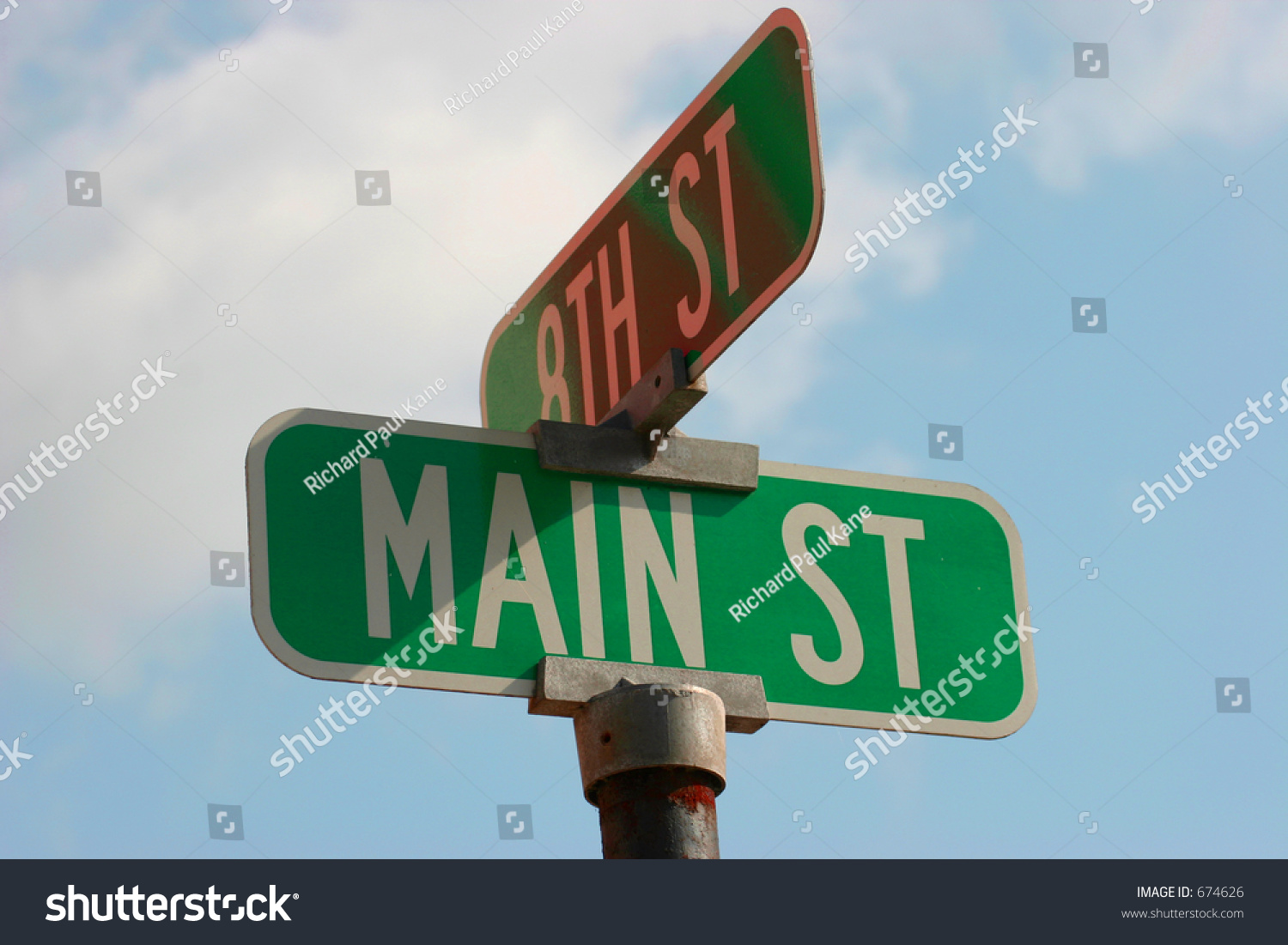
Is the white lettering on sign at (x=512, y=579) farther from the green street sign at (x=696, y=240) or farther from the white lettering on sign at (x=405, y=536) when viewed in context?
the green street sign at (x=696, y=240)

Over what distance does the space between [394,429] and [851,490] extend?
96cm

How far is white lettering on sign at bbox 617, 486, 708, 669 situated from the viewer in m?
4.33

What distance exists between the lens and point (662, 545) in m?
4.45

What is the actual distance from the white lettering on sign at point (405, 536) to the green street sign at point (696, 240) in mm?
432

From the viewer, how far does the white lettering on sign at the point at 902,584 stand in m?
4.57

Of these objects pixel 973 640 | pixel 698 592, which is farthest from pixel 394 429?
pixel 973 640

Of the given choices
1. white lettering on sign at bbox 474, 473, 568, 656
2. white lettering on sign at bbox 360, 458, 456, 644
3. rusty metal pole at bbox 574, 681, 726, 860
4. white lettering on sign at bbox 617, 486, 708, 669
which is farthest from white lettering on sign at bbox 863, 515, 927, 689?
white lettering on sign at bbox 360, 458, 456, 644

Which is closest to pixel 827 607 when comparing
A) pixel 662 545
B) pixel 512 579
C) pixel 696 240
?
pixel 662 545

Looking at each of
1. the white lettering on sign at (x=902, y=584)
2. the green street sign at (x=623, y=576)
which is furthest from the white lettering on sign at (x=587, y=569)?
the white lettering on sign at (x=902, y=584)

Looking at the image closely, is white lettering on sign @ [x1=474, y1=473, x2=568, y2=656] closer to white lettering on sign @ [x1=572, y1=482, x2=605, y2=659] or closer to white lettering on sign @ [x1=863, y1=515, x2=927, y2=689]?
white lettering on sign @ [x1=572, y1=482, x2=605, y2=659]

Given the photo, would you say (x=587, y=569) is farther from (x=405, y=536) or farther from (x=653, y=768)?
(x=653, y=768)

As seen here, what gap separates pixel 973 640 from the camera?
4.66 m

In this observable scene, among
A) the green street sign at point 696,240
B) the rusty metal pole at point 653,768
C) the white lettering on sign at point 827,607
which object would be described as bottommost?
the rusty metal pole at point 653,768
